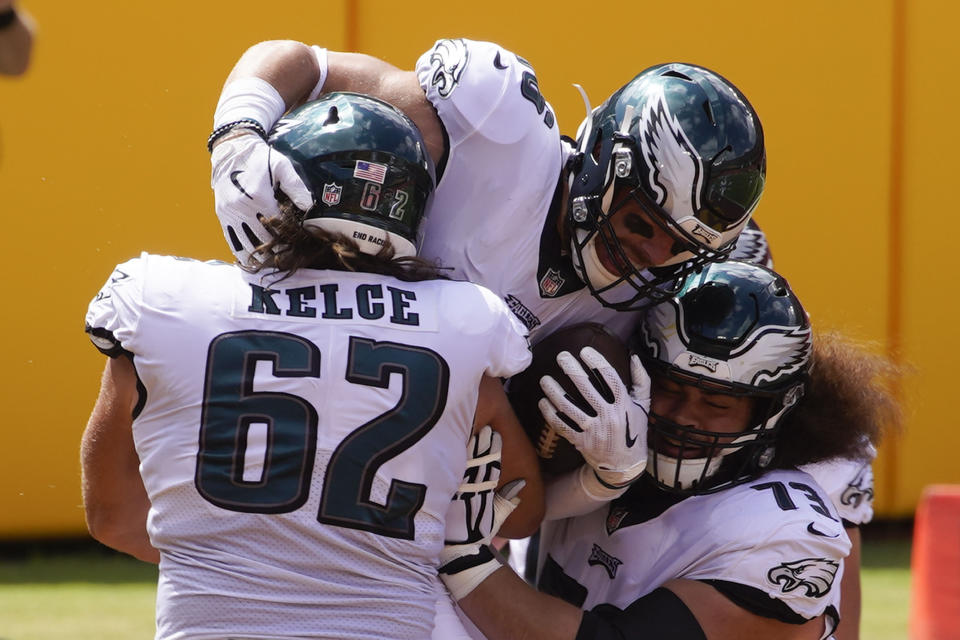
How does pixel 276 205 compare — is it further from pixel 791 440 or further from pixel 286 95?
pixel 791 440

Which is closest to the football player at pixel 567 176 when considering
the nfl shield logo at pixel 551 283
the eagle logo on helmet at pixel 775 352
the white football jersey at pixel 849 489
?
the nfl shield logo at pixel 551 283

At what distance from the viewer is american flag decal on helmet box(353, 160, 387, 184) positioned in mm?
2467

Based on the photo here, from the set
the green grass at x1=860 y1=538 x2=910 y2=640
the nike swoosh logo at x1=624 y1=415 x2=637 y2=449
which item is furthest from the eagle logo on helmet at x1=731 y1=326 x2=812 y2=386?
the green grass at x1=860 y1=538 x2=910 y2=640

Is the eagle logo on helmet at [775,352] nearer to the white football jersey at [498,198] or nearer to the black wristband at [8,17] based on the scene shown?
the white football jersey at [498,198]

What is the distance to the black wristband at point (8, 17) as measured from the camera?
2.66 meters

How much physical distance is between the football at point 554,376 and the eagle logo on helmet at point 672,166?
339mm

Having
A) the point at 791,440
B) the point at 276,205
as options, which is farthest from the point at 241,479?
the point at 791,440

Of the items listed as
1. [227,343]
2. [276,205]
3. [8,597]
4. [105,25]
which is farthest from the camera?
[105,25]

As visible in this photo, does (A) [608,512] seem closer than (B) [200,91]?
Yes

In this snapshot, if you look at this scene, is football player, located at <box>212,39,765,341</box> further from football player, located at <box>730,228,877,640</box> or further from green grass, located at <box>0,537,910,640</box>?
green grass, located at <box>0,537,910,640</box>

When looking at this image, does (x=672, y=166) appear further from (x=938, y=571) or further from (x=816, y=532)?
(x=938, y=571)

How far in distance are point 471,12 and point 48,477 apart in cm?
305

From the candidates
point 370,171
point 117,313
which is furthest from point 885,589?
point 117,313

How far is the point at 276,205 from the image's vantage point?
8.27ft
